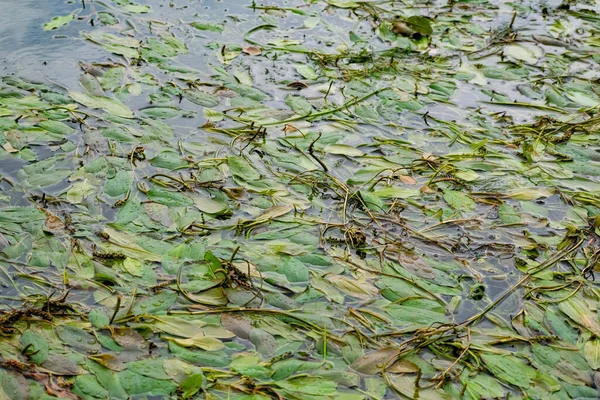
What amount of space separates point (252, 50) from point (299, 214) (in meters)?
1.25

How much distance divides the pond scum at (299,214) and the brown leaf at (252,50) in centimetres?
1

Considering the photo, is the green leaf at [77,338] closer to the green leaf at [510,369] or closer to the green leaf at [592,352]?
the green leaf at [510,369]

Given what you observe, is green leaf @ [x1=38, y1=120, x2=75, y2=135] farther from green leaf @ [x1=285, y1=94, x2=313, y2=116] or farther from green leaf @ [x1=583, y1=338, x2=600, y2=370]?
green leaf @ [x1=583, y1=338, x2=600, y2=370]

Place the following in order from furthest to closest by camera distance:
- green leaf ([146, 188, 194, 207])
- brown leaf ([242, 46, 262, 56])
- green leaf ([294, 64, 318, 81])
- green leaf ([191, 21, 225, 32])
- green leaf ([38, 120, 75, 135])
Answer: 1. green leaf ([191, 21, 225, 32])
2. brown leaf ([242, 46, 262, 56])
3. green leaf ([294, 64, 318, 81])
4. green leaf ([38, 120, 75, 135])
5. green leaf ([146, 188, 194, 207])

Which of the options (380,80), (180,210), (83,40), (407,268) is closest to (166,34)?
(83,40)

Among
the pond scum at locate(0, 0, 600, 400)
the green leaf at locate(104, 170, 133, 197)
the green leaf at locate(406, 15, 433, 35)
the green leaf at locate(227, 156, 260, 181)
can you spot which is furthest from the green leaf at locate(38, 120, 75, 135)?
the green leaf at locate(406, 15, 433, 35)

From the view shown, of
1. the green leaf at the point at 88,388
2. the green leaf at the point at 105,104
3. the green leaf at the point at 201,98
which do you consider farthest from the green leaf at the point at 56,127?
the green leaf at the point at 88,388

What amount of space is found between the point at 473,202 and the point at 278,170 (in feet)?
2.32

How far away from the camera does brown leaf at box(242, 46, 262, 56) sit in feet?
10.7

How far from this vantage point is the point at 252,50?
3.29 meters

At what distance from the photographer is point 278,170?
2539 mm

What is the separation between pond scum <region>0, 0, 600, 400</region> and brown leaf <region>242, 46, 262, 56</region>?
1 centimetres

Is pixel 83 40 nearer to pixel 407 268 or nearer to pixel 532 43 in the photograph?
pixel 407 268

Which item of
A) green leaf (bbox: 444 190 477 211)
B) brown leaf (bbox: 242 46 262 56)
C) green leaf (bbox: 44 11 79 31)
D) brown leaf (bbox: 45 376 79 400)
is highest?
green leaf (bbox: 44 11 79 31)
